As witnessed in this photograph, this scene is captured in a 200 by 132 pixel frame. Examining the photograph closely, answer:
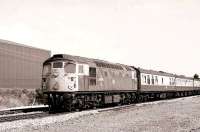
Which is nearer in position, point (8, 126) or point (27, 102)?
point (8, 126)

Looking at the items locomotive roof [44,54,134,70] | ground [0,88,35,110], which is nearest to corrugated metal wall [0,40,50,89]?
ground [0,88,35,110]

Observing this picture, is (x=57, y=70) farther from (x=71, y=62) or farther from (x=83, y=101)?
(x=83, y=101)

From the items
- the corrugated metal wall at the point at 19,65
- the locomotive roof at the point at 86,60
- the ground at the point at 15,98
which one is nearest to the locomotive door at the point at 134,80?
the locomotive roof at the point at 86,60

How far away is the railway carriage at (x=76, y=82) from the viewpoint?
23.0 metres

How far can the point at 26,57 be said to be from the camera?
2133 inches

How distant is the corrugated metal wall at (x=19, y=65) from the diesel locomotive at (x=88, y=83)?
21.6 m

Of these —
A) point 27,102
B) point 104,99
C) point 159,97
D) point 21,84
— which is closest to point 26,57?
point 21,84

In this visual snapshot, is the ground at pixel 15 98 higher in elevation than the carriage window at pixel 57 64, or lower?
lower

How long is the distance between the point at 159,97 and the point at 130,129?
2885 cm

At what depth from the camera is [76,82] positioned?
76.4 feet

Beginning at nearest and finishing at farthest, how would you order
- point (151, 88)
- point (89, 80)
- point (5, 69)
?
point (89, 80) → point (151, 88) → point (5, 69)

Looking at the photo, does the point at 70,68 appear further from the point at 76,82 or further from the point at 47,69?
the point at 47,69

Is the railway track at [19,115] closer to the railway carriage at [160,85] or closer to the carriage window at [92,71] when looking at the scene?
the carriage window at [92,71]

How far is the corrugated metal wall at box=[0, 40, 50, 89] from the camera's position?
49500mm
